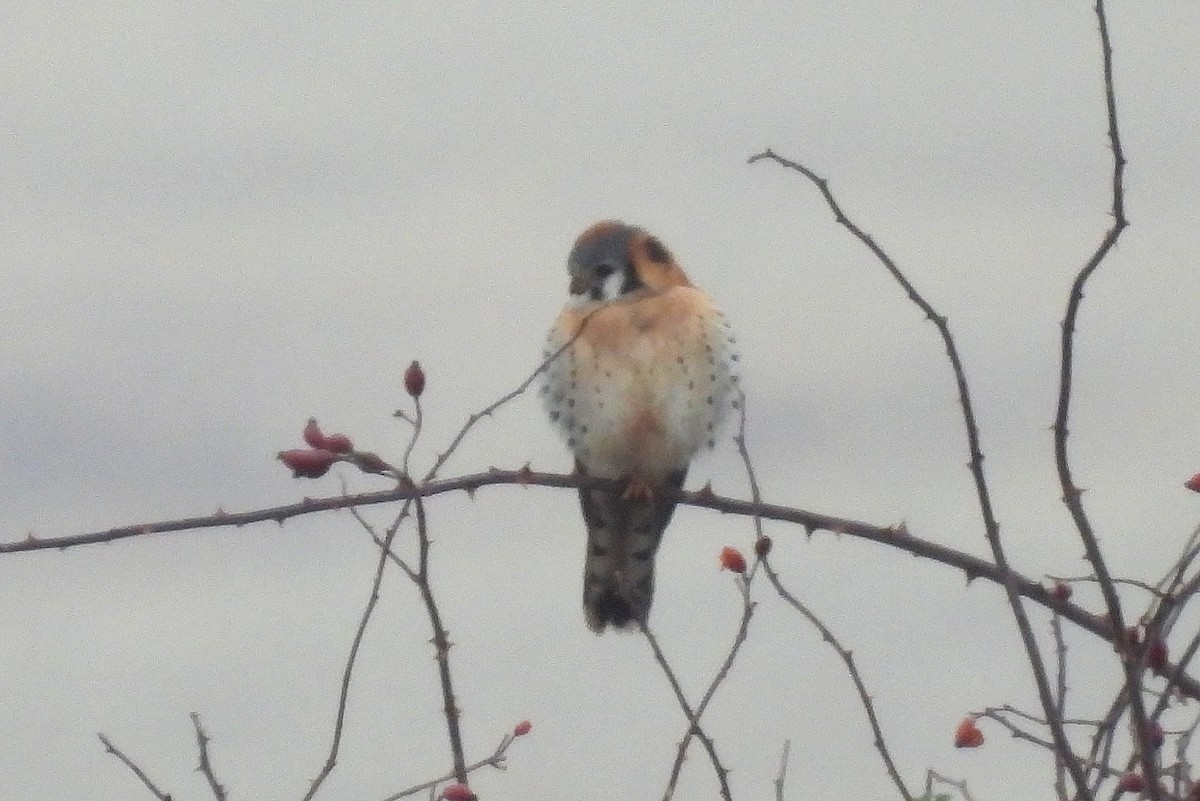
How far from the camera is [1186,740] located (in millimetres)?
3963

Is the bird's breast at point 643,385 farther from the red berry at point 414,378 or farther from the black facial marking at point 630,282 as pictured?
the red berry at point 414,378

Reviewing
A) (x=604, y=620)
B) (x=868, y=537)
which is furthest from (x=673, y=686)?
(x=604, y=620)

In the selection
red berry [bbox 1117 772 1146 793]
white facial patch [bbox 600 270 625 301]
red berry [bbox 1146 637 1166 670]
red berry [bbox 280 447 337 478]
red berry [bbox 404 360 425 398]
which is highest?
white facial patch [bbox 600 270 625 301]

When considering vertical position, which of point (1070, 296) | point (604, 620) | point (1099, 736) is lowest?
point (1099, 736)

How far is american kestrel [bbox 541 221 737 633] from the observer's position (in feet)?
21.0

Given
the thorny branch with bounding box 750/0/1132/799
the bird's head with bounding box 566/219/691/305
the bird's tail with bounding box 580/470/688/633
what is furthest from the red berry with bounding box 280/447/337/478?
the bird's tail with bounding box 580/470/688/633

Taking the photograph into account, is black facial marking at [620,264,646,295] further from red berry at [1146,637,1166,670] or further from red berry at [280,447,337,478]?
red berry at [1146,637,1166,670]

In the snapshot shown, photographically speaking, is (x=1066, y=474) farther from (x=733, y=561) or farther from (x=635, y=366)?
(x=635, y=366)

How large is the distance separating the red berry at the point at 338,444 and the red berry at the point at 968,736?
1.64m

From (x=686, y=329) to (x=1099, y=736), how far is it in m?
3.20

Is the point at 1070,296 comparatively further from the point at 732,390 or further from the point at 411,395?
the point at 732,390

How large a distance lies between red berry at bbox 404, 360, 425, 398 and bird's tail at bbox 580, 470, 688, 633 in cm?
294

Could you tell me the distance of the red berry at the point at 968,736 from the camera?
175 inches

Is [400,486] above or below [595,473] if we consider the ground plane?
below
